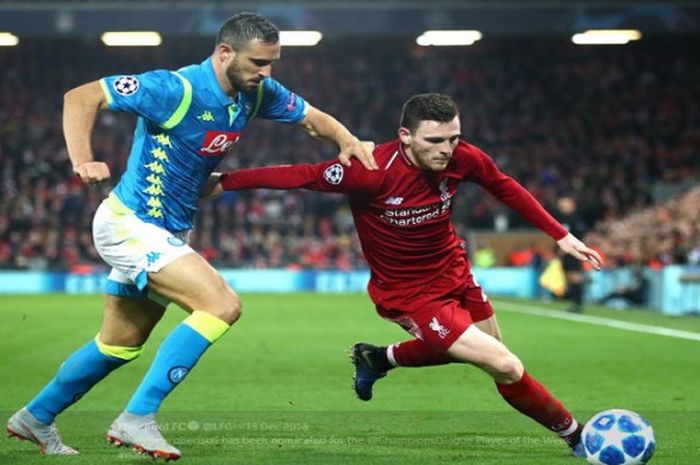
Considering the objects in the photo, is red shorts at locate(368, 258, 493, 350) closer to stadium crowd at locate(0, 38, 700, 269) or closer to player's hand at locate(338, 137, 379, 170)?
player's hand at locate(338, 137, 379, 170)

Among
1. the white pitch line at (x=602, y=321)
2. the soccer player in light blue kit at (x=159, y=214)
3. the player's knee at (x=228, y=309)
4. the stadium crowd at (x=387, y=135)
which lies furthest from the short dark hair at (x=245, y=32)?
the stadium crowd at (x=387, y=135)

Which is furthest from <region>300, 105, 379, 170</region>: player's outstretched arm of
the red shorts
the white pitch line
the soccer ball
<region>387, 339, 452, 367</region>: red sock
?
the white pitch line

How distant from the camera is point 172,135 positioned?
5.98 meters

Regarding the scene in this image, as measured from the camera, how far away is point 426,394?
9453 millimetres

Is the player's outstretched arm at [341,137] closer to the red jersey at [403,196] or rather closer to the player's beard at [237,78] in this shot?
the red jersey at [403,196]

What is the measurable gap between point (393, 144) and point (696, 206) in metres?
19.4

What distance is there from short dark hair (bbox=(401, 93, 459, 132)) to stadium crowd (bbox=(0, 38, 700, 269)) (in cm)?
1965

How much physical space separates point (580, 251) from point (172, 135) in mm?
2174

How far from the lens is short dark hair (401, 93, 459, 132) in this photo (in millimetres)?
6297

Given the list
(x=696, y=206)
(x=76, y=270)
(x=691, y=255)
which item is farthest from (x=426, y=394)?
(x=76, y=270)

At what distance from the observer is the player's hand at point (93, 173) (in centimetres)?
550

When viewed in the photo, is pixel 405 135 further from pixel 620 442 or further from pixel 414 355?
pixel 620 442

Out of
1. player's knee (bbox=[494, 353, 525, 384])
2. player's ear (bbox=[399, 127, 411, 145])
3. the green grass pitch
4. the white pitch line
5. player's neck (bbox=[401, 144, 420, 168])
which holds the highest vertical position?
player's ear (bbox=[399, 127, 411, 145])

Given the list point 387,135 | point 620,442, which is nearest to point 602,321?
point 620,442
